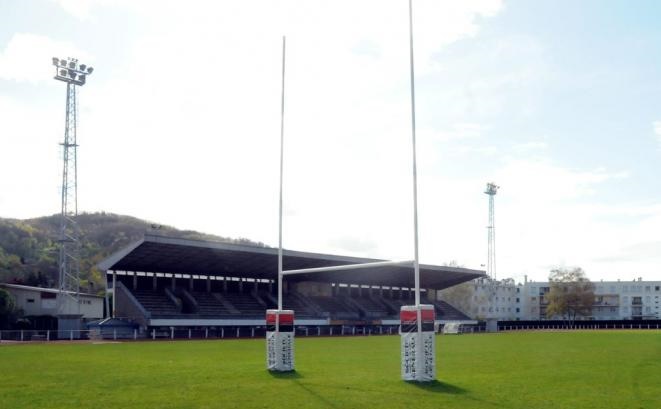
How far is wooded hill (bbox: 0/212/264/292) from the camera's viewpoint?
89812 mm

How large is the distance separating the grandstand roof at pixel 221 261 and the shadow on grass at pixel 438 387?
3252 centimetres

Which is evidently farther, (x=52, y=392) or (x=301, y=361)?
(x=301, y=361)

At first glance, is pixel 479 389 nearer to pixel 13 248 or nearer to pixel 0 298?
pixel 0 298

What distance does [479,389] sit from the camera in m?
14.1

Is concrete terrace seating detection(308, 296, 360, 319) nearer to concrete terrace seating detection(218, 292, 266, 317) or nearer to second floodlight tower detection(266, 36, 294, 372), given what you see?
concrete terrace seating detection(218, 292, 266, 317)

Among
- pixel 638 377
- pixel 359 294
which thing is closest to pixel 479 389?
pixel 638 377

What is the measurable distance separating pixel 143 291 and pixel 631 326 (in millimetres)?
57274

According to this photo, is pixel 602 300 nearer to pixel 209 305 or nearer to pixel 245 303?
pixel 245 303

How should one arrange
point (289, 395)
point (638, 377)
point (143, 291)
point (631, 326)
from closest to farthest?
point (289, 395) < point (638, 377) < point (143, 291) < point (631, 326)

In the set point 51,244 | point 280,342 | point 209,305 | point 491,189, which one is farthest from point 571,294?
point 280,342

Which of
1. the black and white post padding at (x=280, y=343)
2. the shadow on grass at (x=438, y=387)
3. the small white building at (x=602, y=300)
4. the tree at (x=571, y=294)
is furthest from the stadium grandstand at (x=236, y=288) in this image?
the small white building at (x=602, y=300)

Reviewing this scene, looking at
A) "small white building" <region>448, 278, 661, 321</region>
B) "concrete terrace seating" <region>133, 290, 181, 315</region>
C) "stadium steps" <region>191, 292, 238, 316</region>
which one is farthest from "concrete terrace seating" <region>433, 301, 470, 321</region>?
Result: "small white building" <region>448, 278, 661, 321</region>

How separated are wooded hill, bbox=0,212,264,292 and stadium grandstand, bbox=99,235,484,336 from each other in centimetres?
321

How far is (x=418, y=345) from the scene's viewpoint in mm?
15039
